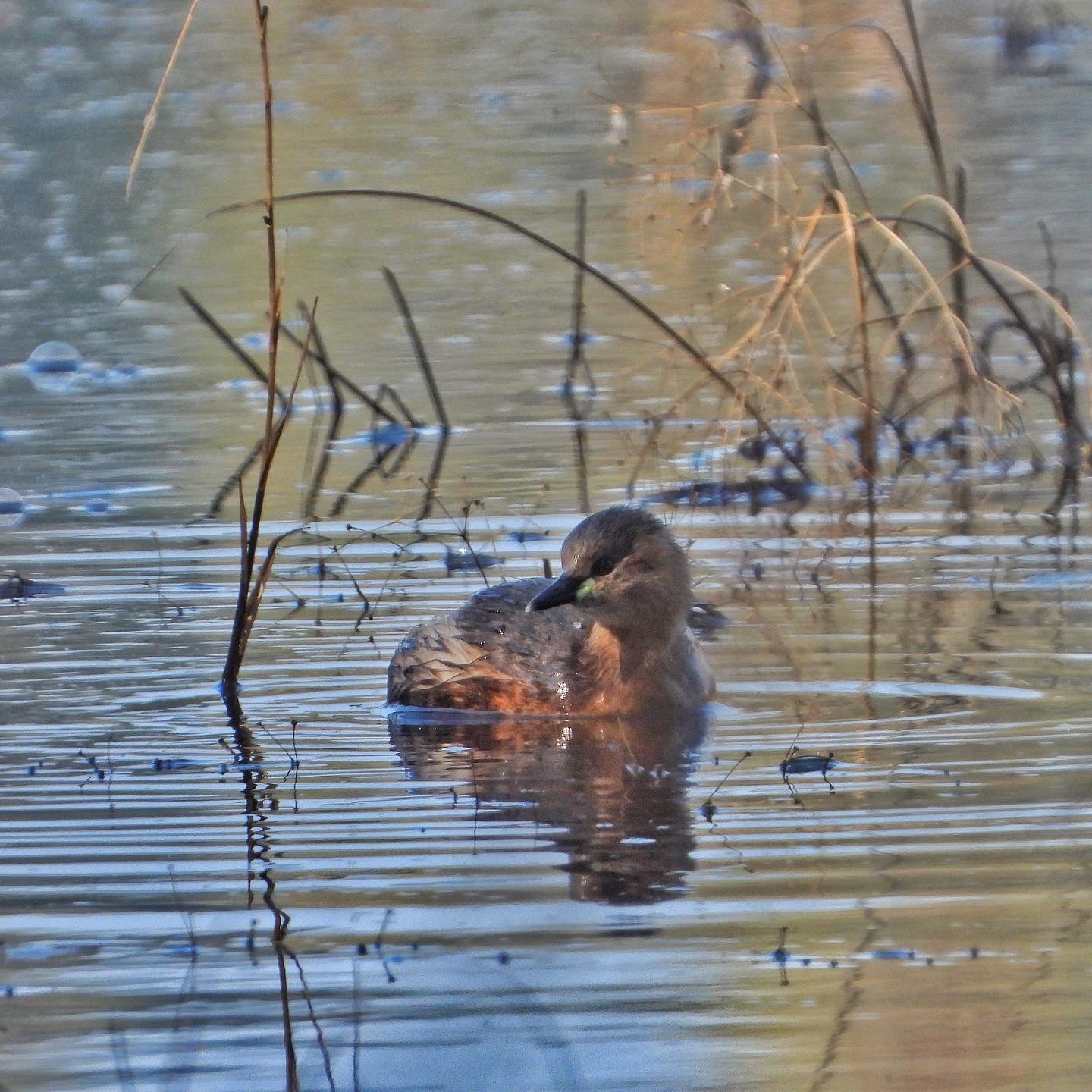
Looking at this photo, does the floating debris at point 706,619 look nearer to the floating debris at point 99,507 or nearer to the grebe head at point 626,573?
the grebe head at point 626,573

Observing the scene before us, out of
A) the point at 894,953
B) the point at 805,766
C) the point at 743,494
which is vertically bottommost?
the point at 743,494

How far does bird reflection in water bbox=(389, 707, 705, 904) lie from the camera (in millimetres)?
5406

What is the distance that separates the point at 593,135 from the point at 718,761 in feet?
46.9

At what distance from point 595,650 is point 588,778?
1.09 metres

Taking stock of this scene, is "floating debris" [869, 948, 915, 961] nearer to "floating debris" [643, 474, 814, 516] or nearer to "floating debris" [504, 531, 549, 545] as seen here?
"floating debris" [504, 531, 549, 545]

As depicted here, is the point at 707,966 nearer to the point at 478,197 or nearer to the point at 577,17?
the point at 478,197

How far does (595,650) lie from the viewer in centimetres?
748

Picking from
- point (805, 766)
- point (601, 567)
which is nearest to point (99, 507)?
point (601, 567)

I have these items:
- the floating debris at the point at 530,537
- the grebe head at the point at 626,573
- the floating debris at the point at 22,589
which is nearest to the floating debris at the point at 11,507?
the floating debris at the point at 22,589

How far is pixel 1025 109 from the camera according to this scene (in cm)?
2097

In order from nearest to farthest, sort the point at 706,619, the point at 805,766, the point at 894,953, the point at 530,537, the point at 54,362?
the point at 894,953, the point at 805,766, the point at 706,619, the point at 530,537, the point at 54,362

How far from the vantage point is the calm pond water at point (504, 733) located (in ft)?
14.4

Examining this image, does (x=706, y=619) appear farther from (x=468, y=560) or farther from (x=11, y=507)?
(x=11, y=507)

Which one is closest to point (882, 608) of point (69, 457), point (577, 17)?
point (69, 457)
